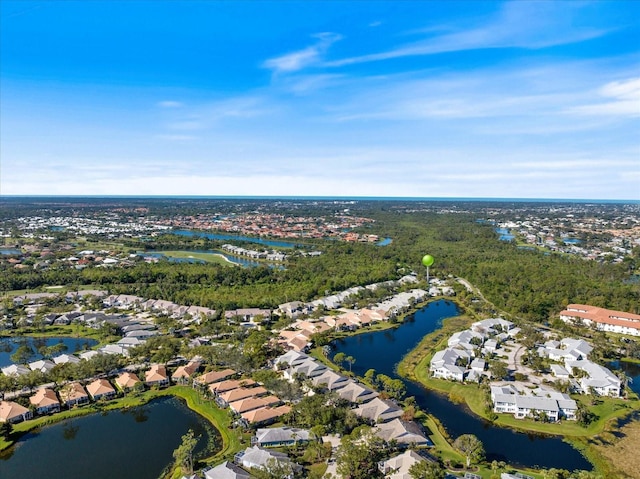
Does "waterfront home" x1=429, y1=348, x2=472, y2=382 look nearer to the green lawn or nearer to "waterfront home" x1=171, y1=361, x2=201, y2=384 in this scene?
"waterfront home" x1=171, y1=361, x2=201, y2=384

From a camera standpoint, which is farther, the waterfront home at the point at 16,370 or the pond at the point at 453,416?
the waterfront home at the point at 16,370

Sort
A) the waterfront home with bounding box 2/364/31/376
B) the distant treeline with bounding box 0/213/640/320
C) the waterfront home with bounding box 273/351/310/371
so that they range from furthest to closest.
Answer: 1. the distant treeline with bounding box 0/213/640/320
2. the waterfront home with bounding box 273/351/310/371
3. the waterfront home with bounding box 2/364/31/376

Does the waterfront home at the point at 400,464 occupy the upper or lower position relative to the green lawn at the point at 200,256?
lower

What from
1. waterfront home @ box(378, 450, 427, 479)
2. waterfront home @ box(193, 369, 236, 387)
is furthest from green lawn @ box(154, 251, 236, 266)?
waterfront home @ box(378, 450, 427, 479)

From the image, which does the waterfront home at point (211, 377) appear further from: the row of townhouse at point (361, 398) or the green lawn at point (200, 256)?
the green lawn at point (200, 256)

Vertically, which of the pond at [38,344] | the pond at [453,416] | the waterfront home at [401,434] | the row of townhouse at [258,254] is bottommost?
the pond at [38,344]

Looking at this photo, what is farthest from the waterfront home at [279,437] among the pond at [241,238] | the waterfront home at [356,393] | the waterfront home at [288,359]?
the pond at [241,238]

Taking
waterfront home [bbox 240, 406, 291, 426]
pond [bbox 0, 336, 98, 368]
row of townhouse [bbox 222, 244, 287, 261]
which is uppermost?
row of townhouse [bbox 222, 244, 287, 261]
